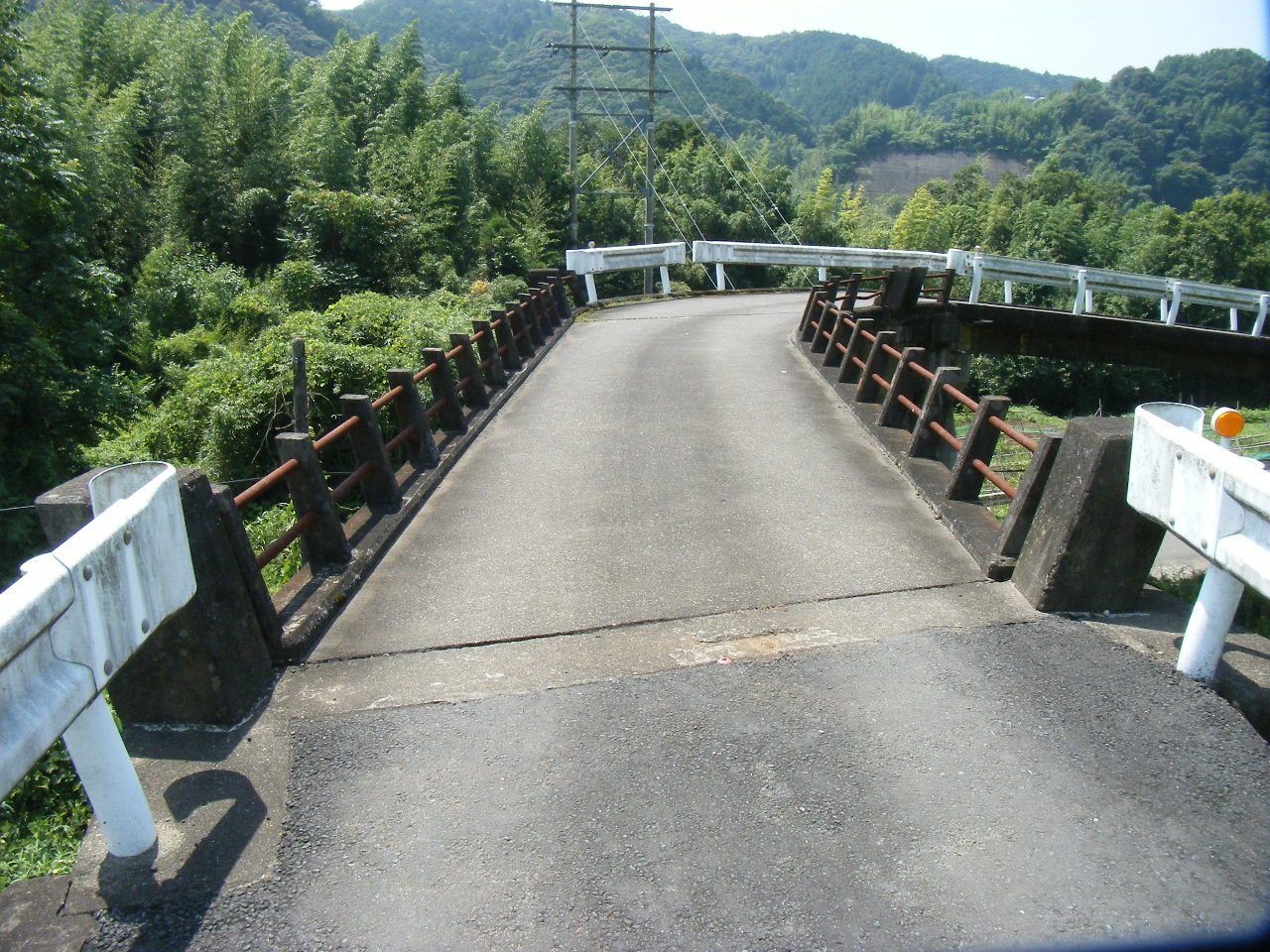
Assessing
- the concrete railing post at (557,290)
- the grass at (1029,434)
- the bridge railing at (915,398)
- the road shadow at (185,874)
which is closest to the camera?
the road shadow at (185,874)

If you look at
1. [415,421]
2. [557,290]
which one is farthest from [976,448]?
[557,290]

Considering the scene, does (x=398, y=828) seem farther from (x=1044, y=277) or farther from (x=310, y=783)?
(x=1044, y=277)

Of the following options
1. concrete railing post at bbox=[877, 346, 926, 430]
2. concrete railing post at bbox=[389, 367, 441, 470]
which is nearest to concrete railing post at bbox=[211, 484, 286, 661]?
concrete railing post at bbox=[389, 367, 441, 470]

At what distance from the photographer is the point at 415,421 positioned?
28.5ft

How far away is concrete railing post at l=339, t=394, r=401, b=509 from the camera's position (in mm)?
7117

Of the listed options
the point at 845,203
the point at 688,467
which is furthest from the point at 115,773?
the point at 845,203

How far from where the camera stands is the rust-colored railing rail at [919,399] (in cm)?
709

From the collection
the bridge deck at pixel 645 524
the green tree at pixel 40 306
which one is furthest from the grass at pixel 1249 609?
the green tree at pixel 40 306

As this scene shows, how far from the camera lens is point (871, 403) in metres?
10.9

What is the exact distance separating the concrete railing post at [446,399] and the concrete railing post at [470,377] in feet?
2.28

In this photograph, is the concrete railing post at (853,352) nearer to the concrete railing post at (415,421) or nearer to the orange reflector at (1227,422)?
the concrete railing post at (415,421)

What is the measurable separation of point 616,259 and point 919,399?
10.2 meters

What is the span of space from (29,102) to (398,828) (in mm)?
17285

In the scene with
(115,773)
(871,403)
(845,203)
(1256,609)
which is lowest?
(845,203)
